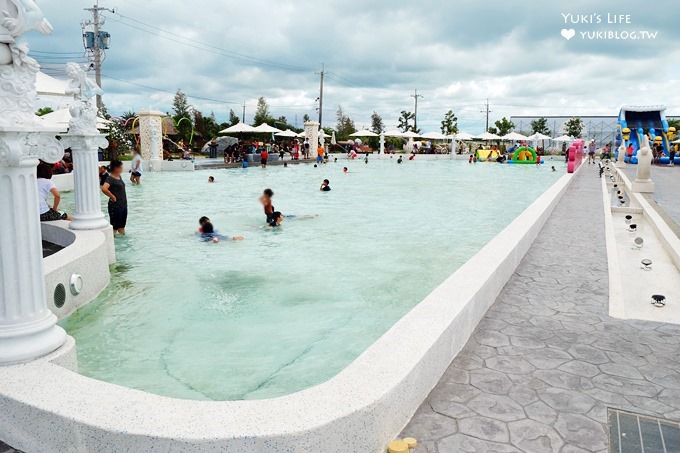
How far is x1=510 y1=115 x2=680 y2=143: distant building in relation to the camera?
3045 inches

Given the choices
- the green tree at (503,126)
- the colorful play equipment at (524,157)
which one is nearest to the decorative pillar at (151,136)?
the colorful play equipment at (524,157)

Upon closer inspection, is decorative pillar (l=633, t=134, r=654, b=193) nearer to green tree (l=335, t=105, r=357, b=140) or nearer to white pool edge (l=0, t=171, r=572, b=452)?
white pool edge (l=0, t=171, r=572, b=452)

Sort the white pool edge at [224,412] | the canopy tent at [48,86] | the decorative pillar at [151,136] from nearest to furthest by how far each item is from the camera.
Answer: the white pool edge at [224,412], the canopy tent at [48,86], the decorative pillar at [151,136]

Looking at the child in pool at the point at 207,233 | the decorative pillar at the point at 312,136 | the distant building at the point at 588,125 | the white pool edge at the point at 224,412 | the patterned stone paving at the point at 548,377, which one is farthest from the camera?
the distant building at the point at 588,125

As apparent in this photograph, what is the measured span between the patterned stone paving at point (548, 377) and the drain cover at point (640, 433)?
6 centimetres

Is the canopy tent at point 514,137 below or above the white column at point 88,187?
above

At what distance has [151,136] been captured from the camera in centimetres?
2598

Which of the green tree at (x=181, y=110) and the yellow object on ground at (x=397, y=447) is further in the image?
the green tree at (x=181, y=110)

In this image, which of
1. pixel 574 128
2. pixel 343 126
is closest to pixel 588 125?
pixel 574 128

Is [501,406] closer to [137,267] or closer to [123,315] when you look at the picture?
[123,315]

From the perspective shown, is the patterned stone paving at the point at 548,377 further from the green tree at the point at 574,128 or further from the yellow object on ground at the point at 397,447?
the green tree at the point at 574,128

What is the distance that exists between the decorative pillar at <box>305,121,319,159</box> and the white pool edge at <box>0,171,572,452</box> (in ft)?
119

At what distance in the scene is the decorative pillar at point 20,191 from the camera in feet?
9.77

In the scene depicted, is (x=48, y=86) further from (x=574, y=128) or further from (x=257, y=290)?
(x=574, y=128)
